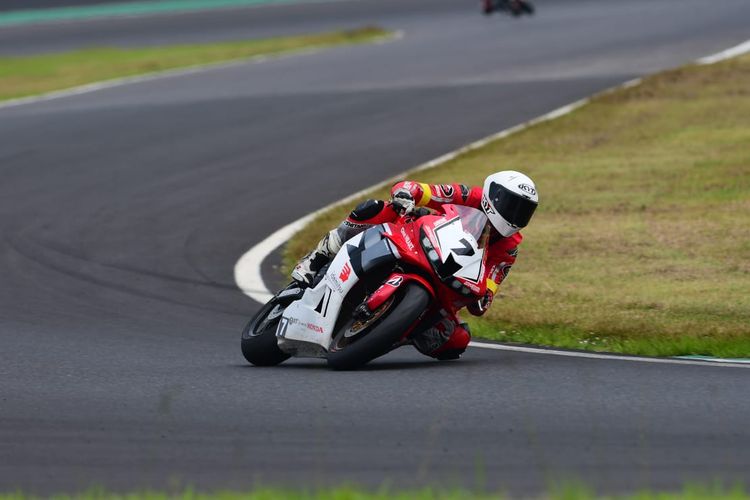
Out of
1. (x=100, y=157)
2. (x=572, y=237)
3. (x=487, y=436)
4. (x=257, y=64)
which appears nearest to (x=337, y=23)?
(x=257, y=64)

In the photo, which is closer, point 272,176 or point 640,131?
point 272,176

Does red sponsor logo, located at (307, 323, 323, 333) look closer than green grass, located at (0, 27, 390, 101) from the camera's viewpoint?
Yes

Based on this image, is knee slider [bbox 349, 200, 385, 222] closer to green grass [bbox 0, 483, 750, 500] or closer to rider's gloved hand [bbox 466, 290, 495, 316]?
rider's gloved hand [bbox 466, 290, 495, 316]

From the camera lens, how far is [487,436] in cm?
626

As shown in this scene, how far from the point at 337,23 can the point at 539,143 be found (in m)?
19.2

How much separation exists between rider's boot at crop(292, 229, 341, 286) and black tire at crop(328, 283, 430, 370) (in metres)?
0.55

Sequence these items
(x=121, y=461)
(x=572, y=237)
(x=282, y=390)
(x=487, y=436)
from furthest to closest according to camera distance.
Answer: (x=572, y=237)
(x=282, y=390)
(x=487, y=436)
(x=121, y=461)

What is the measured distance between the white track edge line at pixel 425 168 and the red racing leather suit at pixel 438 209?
861 millimetres

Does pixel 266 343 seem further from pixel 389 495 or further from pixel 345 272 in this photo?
pixel 389 495

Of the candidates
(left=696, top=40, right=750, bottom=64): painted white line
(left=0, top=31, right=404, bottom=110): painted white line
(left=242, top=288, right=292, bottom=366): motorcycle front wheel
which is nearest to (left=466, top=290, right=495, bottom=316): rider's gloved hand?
(left=242, top=288, right=292, bottom=366): motorcycle front wheel

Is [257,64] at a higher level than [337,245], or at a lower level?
lower

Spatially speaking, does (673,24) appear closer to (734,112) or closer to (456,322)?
(734,112)

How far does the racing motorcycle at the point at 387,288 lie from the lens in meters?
7.78

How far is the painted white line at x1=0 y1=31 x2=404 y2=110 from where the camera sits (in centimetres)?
2438
